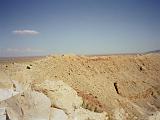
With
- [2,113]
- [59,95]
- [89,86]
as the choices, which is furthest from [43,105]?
[89,86]

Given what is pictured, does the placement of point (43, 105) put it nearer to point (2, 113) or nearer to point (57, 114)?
point (57, 114)

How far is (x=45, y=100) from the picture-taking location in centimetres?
1205

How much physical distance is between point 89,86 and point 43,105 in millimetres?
6886

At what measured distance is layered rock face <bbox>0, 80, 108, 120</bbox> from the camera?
11.4 m

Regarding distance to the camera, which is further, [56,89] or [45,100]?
[56,89]

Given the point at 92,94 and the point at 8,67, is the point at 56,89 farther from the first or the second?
the point at 8,67

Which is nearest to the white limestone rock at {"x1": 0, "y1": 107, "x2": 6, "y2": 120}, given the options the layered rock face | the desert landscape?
the layered rock face

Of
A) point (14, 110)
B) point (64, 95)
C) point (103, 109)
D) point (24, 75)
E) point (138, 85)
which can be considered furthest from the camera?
point (138, 85)

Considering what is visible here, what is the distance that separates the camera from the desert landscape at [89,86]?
1337cm

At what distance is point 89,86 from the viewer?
720 inches

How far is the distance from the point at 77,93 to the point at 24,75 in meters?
3.98

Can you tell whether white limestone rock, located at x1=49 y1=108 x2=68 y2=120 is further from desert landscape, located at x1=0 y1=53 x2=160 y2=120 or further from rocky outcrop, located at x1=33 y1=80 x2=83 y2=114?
rocky outcrop, located at x1=33 y1=80 x2=83 y2=114

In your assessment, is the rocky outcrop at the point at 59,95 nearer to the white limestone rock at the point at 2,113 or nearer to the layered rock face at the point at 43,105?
the layered rock face at the point at 43,105

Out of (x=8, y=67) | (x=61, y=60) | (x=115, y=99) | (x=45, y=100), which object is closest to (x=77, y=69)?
(x=61, y=60)
